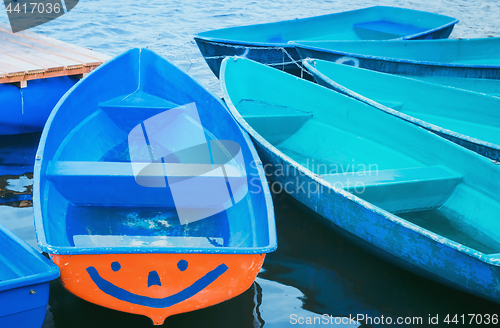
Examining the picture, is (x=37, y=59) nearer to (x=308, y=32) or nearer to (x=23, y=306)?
(x=23, y=306)

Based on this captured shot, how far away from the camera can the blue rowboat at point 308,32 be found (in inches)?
253

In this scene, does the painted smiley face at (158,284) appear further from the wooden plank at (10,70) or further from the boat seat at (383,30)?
the boat seat at (383,30)

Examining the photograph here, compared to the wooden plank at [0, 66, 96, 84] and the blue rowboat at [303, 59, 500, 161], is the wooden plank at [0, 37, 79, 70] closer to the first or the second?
the wooden plank at [0, 66, 96, 84]

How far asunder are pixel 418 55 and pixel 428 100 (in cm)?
187

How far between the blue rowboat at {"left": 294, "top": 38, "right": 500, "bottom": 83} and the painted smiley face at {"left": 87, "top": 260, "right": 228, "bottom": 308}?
14.1 ft

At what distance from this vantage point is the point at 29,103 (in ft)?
16.7

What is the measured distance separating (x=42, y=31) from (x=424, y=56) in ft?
27.7

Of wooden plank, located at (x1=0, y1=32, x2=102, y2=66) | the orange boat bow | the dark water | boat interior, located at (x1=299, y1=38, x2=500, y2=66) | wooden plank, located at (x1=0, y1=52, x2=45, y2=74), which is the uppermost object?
boat interior, located at (x1=299, y1=38, x2=500, y2=66)

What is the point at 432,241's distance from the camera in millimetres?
2764

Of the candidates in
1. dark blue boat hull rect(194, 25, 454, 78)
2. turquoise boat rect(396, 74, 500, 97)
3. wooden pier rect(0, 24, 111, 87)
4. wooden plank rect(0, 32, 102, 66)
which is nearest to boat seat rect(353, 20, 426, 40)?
dark blue boat hull rect(194, 25, 454, 78)

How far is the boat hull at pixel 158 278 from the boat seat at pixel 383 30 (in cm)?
698

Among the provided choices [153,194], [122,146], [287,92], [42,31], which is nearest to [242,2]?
[42,31]

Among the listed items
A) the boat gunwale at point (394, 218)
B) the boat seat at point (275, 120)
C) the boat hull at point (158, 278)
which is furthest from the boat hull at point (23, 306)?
the boat seat at point (275, 120)

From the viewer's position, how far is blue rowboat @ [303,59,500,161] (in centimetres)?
485
